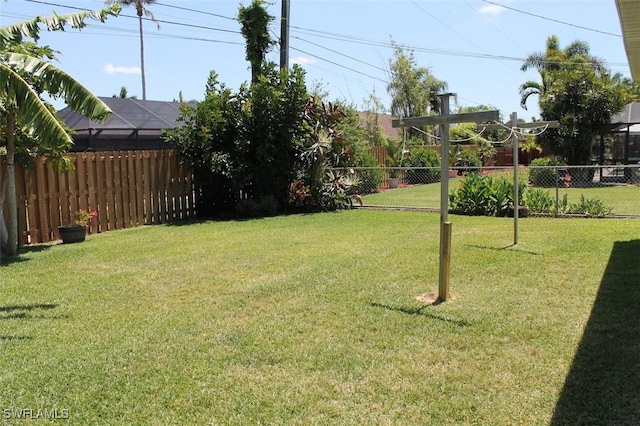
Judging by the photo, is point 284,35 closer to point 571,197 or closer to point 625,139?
point 571,197

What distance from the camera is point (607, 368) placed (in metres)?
3.71

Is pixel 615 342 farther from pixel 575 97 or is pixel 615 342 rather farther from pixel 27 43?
pixel 575 97

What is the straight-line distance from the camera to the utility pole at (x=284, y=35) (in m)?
16.4

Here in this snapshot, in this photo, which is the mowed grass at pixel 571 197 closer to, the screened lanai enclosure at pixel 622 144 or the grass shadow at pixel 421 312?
the screened lanai enclosure at pixel 622 144

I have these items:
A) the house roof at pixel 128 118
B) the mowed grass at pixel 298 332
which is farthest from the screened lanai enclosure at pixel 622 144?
the house roof at pixel 128 118

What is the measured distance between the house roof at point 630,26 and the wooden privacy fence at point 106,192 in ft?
29.9

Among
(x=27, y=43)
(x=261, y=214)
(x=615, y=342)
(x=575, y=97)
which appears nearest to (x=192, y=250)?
(x=27, y=43)

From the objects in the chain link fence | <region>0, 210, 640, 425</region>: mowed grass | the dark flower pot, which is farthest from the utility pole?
<region>0, 210, 640, 425</region>: mowed grass

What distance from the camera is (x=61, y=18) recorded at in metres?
7.45

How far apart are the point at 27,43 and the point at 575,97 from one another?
19783 mm

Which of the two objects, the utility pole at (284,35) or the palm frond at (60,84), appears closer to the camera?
the palm frond at (60,84)

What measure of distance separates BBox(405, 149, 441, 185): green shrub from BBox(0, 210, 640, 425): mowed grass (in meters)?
14.9

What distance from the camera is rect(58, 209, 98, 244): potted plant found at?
30.5ft

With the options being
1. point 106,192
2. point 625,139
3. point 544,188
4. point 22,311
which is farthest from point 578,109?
point 22,311
